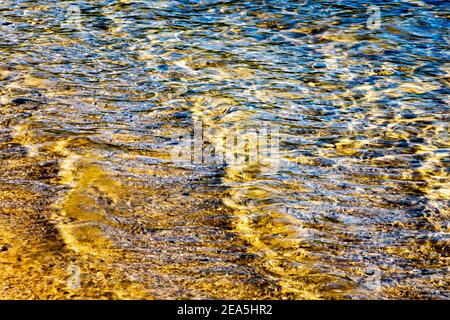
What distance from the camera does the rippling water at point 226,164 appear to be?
14.2 ft

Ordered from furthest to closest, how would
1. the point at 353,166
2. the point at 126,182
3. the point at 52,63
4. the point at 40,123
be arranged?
the point at 52,63 → the point at 40,123 → the point at 353,166 → the point at 126,182

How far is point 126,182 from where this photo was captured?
5.43 metres

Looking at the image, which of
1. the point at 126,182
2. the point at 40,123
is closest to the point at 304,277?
the point at 126,182

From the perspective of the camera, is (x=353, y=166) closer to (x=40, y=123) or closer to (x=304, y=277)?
(x=304, y=277)

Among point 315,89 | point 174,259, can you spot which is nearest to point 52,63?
point 315,89

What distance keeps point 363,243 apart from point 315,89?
10.8 feet

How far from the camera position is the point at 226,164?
19.3 feet

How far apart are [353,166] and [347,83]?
2.31 metres

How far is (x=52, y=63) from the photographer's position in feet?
27.3

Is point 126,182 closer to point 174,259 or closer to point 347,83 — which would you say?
point 174,259

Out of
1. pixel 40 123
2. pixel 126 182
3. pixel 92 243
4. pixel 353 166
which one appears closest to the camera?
pixel 92 243

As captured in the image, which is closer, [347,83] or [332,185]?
[332,185]

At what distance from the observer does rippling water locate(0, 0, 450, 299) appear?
14.2ft

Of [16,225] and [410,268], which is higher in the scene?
[16,225]
